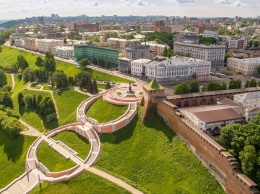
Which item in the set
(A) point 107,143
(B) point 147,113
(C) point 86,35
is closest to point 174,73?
(B) point 147,113

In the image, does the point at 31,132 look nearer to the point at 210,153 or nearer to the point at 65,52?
the point at 210,153

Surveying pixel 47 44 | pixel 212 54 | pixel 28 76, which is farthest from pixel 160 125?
pixel 47 44

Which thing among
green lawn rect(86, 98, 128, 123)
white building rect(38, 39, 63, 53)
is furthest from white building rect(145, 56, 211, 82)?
white building rect(38, 39, 63, 53)

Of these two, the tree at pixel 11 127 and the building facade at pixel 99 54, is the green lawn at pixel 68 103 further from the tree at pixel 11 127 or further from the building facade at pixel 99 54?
the building facade at pixel 99 54

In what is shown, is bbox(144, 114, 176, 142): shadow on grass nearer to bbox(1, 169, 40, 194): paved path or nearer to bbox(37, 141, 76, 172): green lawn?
bbox(37, 141, 76, 172): green lawn

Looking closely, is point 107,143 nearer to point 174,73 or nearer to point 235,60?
point 174,73

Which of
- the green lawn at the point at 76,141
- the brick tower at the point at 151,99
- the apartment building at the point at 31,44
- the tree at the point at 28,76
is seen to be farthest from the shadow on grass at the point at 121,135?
the apartment building at the point at 31,44

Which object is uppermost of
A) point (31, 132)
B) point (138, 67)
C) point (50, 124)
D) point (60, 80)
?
point (138, 67)
